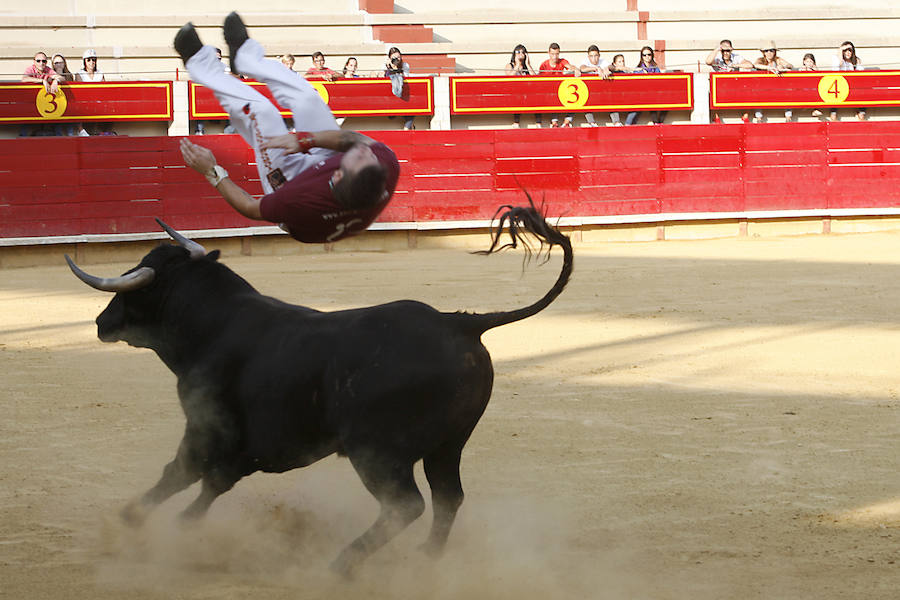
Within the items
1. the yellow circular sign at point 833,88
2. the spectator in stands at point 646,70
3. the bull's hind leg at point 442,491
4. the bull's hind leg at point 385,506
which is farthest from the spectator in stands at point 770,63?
the bull's hind leg at point 385,506

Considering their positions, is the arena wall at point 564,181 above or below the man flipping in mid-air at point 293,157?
below

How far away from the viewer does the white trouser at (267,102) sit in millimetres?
3090

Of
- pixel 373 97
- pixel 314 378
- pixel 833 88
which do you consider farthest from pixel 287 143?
pixel 833 88

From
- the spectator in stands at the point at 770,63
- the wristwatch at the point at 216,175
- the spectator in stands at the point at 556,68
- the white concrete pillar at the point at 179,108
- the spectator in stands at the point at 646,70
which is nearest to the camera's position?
the wristwatch at the point at 216,175

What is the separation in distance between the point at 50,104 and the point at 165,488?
381 inches

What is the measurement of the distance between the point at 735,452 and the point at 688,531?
3.11 feet

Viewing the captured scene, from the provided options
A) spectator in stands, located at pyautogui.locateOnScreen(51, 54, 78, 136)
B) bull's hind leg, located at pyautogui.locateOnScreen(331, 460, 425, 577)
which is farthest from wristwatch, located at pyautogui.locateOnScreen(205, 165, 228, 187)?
spectator in stands, located at pyautogui.locateOnScreen(51, 54, 78, 136)

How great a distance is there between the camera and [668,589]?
2795mm

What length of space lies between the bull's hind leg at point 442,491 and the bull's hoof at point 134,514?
779 millimetres

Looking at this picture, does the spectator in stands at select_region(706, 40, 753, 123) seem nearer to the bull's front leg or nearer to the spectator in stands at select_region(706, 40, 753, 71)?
the spectator in stands at select_region(706, 40, 753, 71)

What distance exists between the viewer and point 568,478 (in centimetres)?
386

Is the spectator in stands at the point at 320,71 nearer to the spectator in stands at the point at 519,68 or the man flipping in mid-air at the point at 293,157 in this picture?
the spectator in stands at the point at 519,68

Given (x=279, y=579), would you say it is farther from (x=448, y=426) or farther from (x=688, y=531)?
(x=688, y=531)

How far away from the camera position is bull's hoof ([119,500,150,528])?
3213mm
